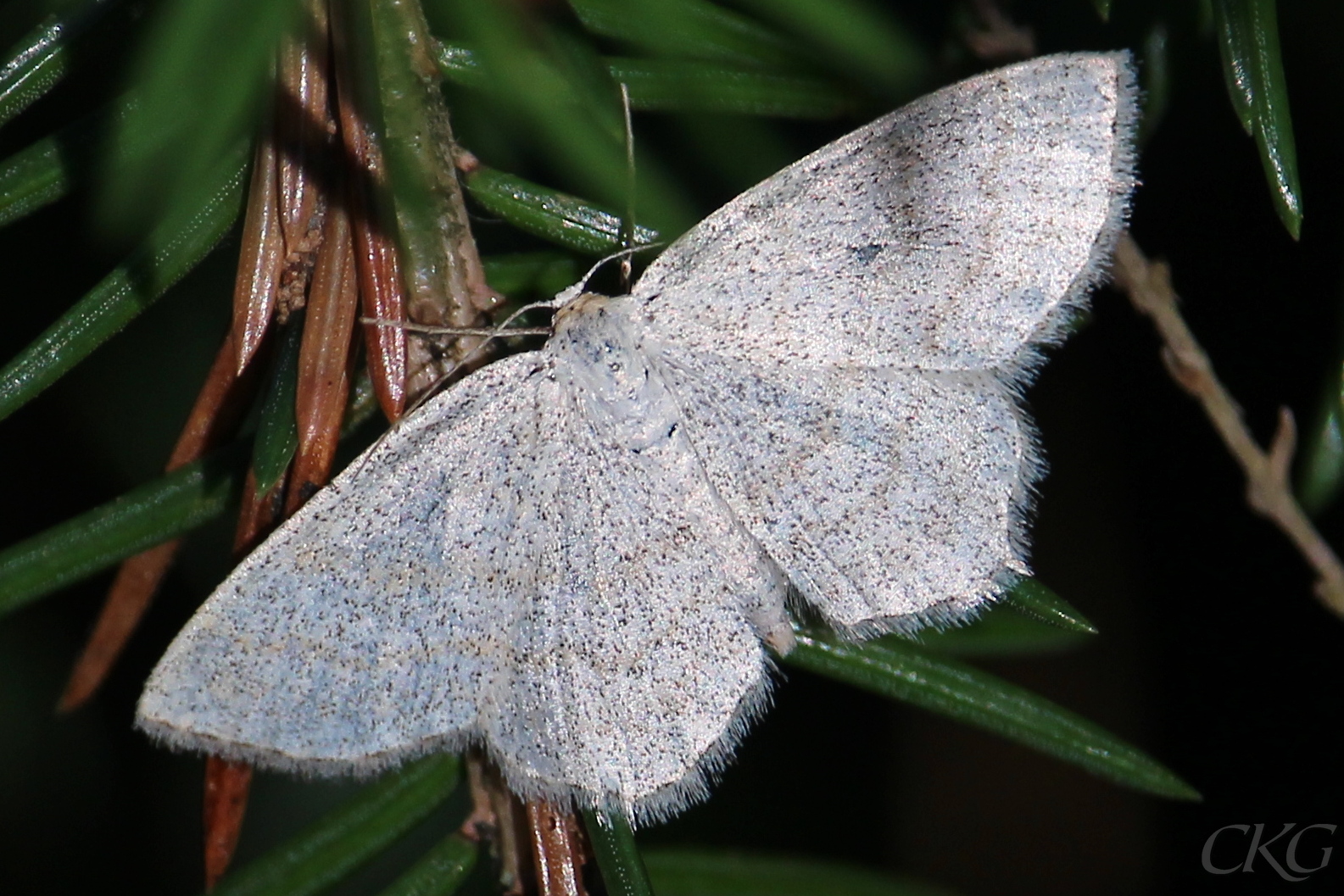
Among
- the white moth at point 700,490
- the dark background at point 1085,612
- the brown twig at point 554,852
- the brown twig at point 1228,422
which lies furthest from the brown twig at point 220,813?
the brown twig at point 1228,422

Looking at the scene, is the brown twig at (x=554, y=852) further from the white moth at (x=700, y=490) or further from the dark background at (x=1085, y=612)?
the dark background at (x=1085, y=612)

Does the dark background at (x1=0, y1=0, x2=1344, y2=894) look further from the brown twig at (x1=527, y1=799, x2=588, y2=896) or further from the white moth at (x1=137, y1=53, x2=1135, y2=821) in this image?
the brown twig at (x1=527, y1=799, x2=588, y2=896)

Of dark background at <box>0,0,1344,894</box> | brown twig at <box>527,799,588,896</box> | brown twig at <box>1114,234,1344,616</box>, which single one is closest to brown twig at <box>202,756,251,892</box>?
brown twig at <box>527,799,588,896</box>

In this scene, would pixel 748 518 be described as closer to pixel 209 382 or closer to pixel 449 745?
pixel 449 745

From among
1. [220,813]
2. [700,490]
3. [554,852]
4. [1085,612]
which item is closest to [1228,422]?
[700,490]

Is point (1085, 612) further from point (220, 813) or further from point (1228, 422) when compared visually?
point (220, 813)

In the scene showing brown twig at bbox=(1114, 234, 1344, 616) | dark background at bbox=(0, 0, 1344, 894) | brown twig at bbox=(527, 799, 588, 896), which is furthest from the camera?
dark background at bbox=(0, 0, 1344, 894)
